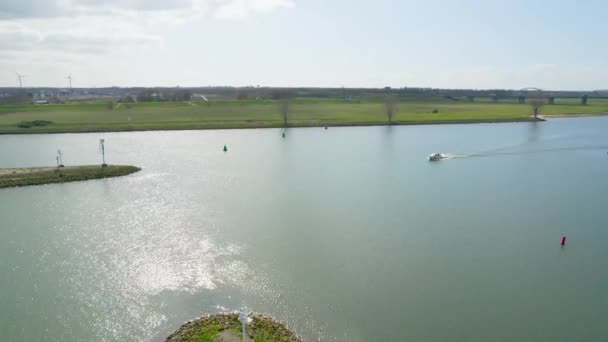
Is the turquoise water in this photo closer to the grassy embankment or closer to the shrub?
the grassy embankment

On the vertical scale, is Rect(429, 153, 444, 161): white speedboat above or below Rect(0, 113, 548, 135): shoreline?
below

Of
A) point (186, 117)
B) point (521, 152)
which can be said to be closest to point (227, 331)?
point (521, 152)

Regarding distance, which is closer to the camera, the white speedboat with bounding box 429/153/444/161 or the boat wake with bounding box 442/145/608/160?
the white speedboat with bounding box 429/153/444/161

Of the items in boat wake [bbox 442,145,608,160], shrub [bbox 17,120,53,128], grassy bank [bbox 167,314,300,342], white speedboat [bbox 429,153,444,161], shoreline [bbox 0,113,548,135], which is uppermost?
shrub [bbox 17,120,53,128]

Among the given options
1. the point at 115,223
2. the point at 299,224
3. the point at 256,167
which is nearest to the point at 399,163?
the point at 256,167

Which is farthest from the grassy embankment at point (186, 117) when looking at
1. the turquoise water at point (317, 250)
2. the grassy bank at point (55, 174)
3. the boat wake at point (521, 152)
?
the grassy bank at point (55, 174)

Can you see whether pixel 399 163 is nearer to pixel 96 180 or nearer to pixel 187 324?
pixel 96 180

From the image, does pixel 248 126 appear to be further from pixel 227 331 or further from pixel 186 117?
pixel 227 331

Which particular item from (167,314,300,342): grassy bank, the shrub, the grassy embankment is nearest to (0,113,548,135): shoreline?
the grassy embankment
